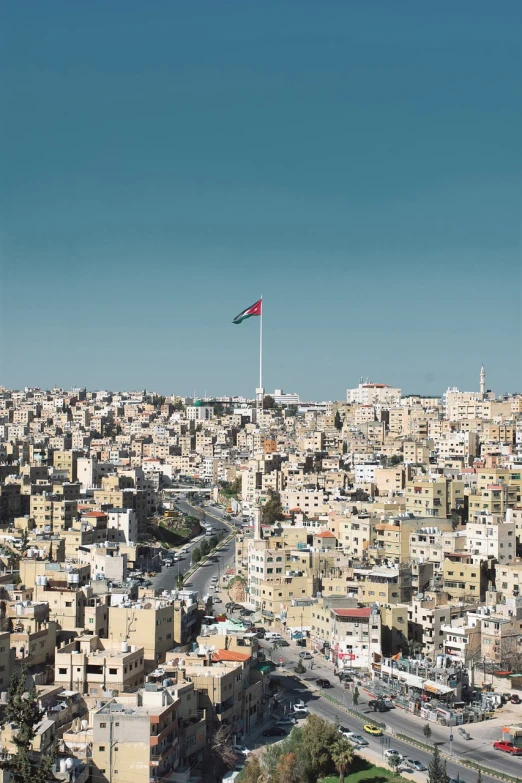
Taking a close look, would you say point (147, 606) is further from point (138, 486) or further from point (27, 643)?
point (138, 486)

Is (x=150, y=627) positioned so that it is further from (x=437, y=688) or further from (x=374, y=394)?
(x=374, y=394)

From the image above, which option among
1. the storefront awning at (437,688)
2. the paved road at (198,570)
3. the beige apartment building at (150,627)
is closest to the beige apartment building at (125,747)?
the beige apartment building at (150,627)

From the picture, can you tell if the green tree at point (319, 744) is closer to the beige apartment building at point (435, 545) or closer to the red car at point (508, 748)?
the red car at point (508, 748)

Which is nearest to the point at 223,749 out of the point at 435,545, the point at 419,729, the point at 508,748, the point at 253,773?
the point at 253,773

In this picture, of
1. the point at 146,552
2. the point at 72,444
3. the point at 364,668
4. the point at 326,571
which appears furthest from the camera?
the point at 72,444

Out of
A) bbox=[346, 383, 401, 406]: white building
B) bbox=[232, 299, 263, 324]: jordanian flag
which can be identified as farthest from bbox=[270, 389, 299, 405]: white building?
bbox=[232, 299, 263, 324]: jordanian flag

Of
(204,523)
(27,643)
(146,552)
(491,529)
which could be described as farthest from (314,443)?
(27,643)
